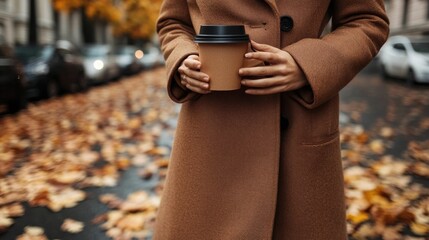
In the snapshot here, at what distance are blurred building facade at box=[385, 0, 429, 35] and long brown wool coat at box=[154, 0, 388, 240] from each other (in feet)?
106

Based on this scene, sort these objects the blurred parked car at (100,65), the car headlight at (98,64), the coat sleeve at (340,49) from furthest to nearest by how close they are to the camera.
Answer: the car headlight at (98,64)
the blurred parked car at (100,65)
the coat sleeve at (340,49)

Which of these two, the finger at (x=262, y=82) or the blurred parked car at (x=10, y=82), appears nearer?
the finger at (x=262, y=82)

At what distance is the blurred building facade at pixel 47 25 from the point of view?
28312 mm

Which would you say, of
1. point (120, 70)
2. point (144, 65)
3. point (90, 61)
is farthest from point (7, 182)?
point (144, 65)

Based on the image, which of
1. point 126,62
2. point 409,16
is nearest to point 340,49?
point 126,62

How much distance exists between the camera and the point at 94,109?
35.8 ft


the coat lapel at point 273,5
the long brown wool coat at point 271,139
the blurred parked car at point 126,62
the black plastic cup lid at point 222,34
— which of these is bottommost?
the blurred parked car at point 126,62

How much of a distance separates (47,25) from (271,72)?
34830mm

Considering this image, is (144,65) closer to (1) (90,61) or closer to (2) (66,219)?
(1) (90,61)

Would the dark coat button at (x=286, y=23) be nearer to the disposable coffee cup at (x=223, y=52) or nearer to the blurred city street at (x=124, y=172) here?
the disposable coffee cup at (x=223, y=52)

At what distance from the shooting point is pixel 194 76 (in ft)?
4.77

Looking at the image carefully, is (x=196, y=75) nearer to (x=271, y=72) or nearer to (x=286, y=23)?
(x=271, y=72)

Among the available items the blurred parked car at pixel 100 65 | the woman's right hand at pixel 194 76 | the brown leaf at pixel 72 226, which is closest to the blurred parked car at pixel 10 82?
the brown leaf at pixel 72 226

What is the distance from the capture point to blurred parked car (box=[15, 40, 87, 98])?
12.3 metres
